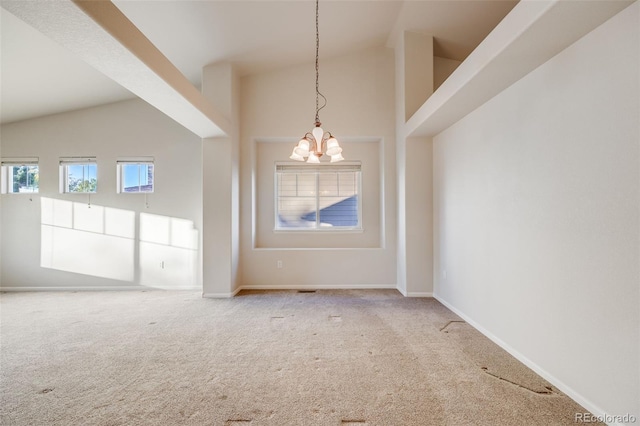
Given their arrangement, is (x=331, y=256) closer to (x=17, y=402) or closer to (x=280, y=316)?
(x=280, y=316)

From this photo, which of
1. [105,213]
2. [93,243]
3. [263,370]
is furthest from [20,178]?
[263,370]

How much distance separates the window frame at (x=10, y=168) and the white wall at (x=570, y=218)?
684cm

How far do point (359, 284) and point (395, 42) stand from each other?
3995 millimetres

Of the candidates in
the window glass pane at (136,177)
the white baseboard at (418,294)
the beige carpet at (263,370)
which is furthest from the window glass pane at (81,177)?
the white baseboard at (418,294)

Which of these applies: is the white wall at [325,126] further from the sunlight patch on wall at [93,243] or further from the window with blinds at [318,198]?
the sunlight patch on wall at [93,243]

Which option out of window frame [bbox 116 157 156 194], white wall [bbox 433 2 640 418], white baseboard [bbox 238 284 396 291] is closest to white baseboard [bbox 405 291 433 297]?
white baseboard [bbox 238 284 396 291]

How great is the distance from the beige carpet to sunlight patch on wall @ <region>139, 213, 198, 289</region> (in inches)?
45.4

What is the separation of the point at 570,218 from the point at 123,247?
5889 mm

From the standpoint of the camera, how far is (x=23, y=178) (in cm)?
498

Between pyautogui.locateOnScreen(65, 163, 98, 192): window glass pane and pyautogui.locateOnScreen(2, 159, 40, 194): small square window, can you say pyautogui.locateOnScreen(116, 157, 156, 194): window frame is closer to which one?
pyautogui.locateOnScreen(65, 163, 98, 192): window glass pane

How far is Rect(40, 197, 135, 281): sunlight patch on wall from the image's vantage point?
4.89m

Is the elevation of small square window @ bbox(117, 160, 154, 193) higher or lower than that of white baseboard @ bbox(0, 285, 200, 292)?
higher

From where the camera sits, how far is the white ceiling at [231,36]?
3152 millimetres

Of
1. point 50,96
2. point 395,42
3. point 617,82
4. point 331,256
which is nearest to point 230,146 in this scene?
point 331,256
